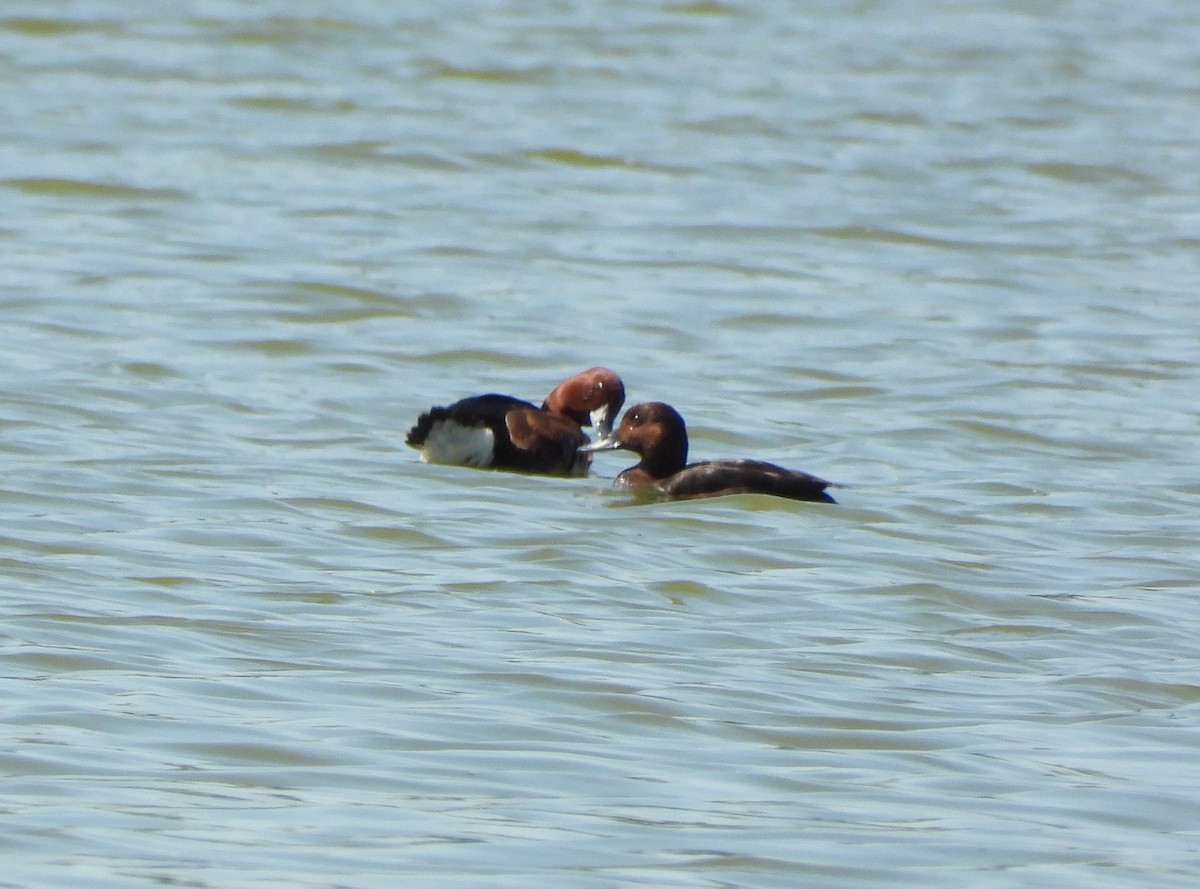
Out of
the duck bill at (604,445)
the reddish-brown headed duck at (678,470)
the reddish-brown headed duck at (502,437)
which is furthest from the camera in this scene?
the duck bill at (604,445)

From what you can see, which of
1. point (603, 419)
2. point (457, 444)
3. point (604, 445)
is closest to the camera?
point (457, 444)

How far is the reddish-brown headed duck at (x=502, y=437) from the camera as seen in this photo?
31.0 ft

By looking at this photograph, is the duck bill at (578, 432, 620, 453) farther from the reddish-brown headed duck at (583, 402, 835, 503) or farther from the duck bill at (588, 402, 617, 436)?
the duck bill at (588, 402, 617, 436)

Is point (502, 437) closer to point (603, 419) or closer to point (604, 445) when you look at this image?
point (604, 445)

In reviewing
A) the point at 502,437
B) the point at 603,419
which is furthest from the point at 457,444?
the point at 603,419

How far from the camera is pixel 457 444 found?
948 centimetres

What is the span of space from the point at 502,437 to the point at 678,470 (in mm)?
681

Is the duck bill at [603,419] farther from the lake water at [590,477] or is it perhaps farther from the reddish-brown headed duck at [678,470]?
the lake water at [590,477]

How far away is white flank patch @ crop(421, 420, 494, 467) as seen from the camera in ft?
31.0

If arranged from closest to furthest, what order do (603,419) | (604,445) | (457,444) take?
(457,444), (604,445), (603,419)

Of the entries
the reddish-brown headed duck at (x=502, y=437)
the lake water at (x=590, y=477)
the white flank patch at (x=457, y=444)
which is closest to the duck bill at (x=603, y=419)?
the reddish-brown headed duck at (x=502, y=437)

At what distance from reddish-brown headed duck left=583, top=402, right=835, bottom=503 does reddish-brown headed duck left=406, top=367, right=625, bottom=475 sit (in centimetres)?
18

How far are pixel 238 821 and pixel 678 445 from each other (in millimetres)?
4854

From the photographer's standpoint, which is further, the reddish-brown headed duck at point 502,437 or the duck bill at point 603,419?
the duck bill at point 603,419
